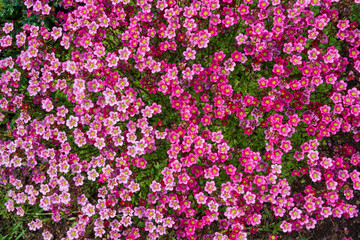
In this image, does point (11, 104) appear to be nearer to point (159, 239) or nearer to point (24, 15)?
point (24, 15)

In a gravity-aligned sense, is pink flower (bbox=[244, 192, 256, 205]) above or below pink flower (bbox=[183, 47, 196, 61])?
below

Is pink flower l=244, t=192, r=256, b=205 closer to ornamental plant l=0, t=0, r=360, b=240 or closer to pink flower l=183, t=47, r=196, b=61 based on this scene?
ornamental plant l=0, t=0, r=360, b=240

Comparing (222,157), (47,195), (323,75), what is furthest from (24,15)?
(323,75)

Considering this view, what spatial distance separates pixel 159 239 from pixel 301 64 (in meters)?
4.12

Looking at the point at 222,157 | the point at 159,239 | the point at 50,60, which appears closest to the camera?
the point at 222,157

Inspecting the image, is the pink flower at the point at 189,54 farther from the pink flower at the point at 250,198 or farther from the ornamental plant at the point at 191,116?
the pink flower at the point at 250,198

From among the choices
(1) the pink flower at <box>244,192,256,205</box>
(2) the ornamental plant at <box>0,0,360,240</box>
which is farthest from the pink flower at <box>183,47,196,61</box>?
(1) the pink flower at <box>244,192,256,205</box>

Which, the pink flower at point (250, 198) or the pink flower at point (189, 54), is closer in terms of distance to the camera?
the pink flower at point (250, 198)

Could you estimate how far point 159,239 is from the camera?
552cm

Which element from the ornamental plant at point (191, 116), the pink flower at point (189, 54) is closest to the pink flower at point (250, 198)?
the ornamental plant at point (191, 116)

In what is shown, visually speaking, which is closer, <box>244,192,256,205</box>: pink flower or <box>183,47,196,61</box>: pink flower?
<box>244,192,256,205</box>: pink flower

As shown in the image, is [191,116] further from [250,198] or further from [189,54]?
[250,198]

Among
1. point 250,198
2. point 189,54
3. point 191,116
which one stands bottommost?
point 250,198

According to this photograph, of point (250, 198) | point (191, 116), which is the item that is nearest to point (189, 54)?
point (191, 116)
